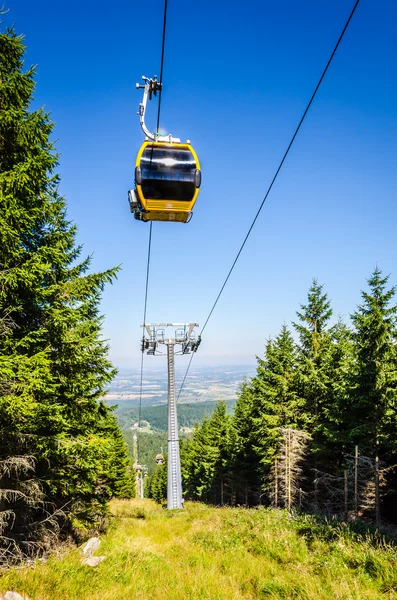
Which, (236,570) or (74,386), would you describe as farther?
(74,386)

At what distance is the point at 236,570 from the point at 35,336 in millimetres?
6852

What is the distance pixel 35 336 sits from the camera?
820 cm

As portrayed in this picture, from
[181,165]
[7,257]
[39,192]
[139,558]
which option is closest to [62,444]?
[139,558]

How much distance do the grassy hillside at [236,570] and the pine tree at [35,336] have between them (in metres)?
1.76

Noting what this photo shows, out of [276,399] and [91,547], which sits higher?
[276,399]

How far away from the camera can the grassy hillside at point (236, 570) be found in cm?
562

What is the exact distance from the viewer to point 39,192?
8703 millimetres

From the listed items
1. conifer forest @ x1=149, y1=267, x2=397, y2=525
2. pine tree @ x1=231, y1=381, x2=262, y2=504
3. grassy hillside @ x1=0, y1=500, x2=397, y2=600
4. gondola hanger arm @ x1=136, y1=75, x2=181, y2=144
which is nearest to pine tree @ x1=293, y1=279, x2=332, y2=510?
conifer forest @ x1=149, y1=267, x2=397, y2=525

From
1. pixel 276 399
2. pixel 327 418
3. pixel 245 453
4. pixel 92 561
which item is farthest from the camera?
pixel 245 453

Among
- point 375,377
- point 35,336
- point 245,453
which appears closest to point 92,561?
point 35,336

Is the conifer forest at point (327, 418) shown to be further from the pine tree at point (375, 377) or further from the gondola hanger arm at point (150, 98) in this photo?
the gondola hanger arm at point (150, 98)

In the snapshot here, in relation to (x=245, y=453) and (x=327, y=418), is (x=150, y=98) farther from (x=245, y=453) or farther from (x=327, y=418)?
(x=245, y=453)

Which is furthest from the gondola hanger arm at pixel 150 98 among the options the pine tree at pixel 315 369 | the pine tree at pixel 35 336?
the pine tree at pixel 315 369

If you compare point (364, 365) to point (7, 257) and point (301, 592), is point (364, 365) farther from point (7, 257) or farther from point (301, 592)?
point (7, 257)
